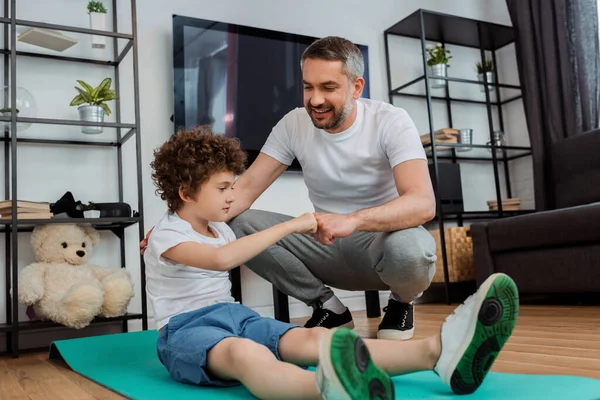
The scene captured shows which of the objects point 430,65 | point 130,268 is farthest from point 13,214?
point 430,65

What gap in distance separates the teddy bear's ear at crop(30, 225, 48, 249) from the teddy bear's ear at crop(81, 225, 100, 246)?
6.7 inches

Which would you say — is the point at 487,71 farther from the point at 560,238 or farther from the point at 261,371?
the point at 261,371

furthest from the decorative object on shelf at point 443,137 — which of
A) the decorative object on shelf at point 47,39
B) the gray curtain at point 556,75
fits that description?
the decorative object on shelf at point 47,39

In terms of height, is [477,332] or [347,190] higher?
[347,190]

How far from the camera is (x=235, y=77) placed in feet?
9.84

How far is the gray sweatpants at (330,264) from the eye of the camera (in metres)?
1.68

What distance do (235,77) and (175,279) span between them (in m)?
1.87

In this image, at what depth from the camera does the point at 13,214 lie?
85.3 inches

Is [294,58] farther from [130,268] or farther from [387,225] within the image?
[387,225]

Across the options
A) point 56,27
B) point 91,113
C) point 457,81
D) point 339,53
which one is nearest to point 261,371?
Result: point 339,53

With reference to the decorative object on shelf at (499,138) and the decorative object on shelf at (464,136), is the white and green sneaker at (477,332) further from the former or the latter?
the decorative object on shelf at (499,138)

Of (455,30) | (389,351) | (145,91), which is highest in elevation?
(455,30)

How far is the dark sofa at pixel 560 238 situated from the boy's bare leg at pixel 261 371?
1.90m

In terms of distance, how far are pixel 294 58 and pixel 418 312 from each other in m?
1.53
